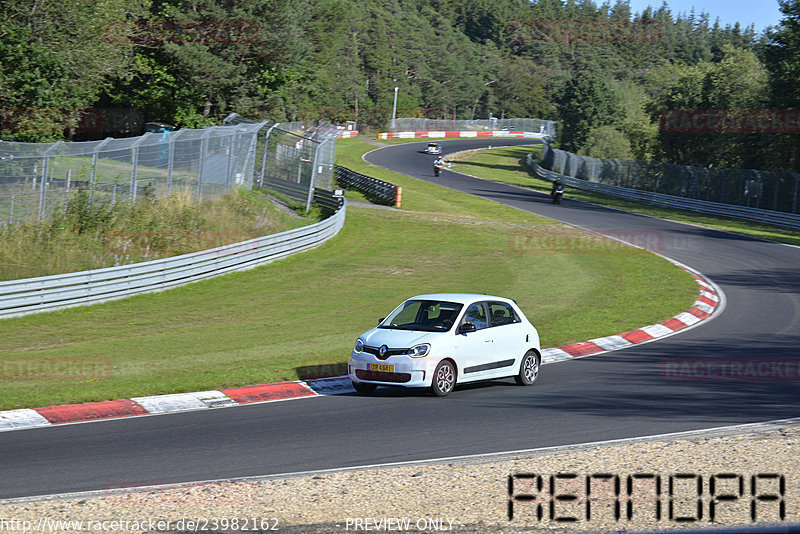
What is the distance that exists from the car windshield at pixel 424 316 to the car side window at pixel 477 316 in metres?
0.17

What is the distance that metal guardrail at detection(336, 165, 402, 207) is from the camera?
43.1 metres

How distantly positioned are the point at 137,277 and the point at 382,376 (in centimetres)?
1065

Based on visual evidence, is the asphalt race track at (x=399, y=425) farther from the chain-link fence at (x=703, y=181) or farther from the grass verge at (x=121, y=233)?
the chain-link fence at (x=703, y=181)

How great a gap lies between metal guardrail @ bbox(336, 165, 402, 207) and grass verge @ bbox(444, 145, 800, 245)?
13654 mm

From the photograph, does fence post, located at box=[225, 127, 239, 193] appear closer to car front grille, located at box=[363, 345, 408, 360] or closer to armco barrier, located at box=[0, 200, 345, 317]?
armco barrier, located at box=[0, 200, 345, 317]

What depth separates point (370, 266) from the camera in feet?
87.1

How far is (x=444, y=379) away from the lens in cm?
1236

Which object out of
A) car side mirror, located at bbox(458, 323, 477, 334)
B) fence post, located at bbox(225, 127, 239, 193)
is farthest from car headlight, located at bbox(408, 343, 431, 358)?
fence post, located at bbox(225, 127, 239, 193)

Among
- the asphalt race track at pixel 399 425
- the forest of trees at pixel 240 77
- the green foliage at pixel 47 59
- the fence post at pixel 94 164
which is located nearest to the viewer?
the asphalt race track at pixel 399 425

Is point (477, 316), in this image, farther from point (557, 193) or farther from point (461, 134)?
point (461, 134)

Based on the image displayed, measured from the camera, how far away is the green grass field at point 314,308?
13516mm

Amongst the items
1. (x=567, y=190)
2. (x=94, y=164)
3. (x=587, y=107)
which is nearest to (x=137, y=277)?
(x=94, y=164)

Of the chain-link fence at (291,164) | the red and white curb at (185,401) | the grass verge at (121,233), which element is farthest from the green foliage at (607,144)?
the red and white curb at (185,401)

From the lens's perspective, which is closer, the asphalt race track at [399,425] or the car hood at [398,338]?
the asphalt race track at [399,425]
